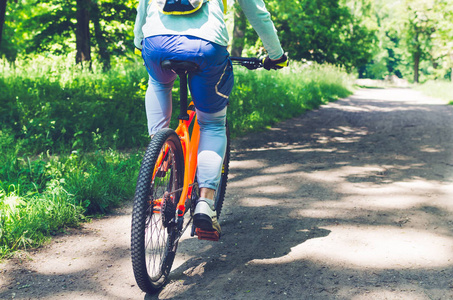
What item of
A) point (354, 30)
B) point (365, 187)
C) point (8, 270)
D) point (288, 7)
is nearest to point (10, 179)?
point (8, 270)

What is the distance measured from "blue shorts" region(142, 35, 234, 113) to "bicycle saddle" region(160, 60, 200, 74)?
2 cm

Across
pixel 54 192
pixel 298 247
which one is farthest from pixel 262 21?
pixel 54 192

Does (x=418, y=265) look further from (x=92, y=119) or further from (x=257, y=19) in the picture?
(x=92, y=119)

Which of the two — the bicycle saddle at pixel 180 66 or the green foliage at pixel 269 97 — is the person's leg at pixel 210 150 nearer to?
the bicycle saddle at pixel 180 66

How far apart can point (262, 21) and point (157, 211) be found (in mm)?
1364

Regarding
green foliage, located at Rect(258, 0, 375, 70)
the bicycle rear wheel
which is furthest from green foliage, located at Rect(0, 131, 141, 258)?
green foliage, located at Rect(258, 0, 375, 70)

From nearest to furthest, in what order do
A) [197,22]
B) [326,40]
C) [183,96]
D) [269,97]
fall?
[197,22] < [183,96] < [269,97] < [326,40]

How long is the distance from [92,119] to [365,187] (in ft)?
13.4

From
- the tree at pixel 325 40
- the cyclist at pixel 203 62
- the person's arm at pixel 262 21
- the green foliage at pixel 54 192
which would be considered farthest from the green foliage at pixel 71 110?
the tree at pixel 325 40

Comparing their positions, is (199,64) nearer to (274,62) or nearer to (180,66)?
(180,66)

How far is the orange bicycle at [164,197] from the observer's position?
2.31 m

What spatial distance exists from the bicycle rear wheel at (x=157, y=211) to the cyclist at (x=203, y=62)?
0.17 metres

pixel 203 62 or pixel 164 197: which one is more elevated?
pixel 203 62

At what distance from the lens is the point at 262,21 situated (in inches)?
111
